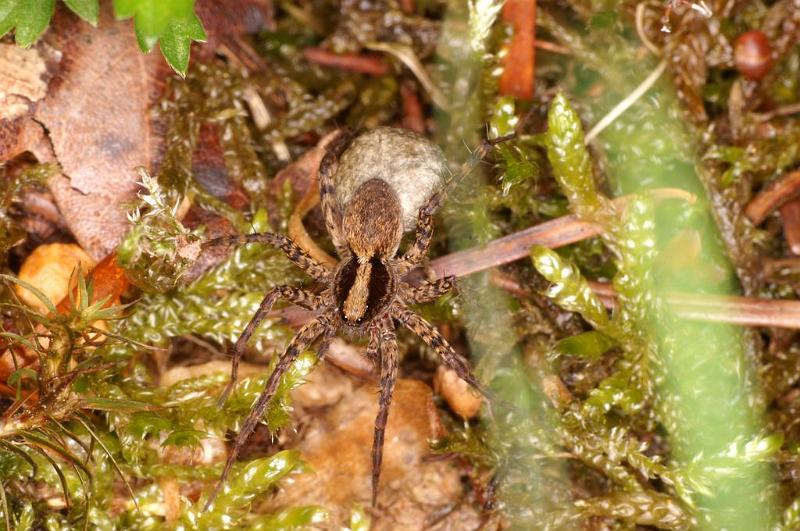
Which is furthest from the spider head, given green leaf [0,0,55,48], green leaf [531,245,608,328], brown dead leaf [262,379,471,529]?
green leaf [0,0,55,48]

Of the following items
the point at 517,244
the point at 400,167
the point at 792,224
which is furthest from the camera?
the point at 792,224

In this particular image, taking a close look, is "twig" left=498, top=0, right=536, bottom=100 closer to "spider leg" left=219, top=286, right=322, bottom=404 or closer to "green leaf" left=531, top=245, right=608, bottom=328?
"green leaf" left=531, top=245, right=608, bottom=328

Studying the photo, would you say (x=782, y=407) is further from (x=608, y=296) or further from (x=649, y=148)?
(x=649, y=148)

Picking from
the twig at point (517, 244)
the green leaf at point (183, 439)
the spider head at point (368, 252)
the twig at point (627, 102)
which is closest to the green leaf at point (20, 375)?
the green leaf at point (183, 439)

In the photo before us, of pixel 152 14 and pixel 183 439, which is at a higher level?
pixel 152 14

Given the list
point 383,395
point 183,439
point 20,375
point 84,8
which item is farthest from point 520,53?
point 20,375

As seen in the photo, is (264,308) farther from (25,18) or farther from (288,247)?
(25,18)

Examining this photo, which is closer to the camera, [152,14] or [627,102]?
[152,14]
